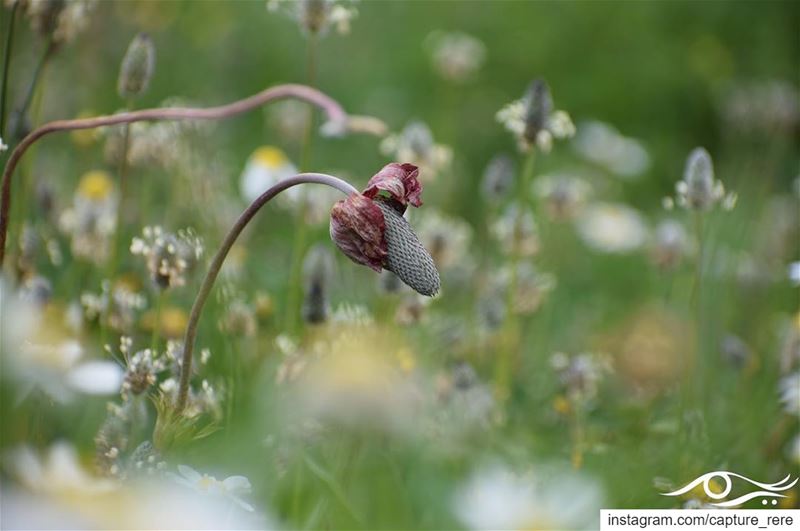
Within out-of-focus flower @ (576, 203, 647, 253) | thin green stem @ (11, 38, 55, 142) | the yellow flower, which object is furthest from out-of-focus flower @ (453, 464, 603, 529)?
out-of-focus flower @ (576, 203, 647, 253)

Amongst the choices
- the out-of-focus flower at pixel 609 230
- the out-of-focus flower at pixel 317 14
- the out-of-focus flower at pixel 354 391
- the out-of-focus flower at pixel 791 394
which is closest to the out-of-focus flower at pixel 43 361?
the out-of-focus flower at pixel 354 391

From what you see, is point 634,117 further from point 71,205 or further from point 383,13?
point 71,205

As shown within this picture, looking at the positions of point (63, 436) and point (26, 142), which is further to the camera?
point (63, 436)

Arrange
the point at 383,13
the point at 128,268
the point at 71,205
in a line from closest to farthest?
the point at 128,268
the point at 71,205
the point at 383,13

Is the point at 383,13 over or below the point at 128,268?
over

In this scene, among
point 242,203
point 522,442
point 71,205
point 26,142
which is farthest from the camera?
point 242,203

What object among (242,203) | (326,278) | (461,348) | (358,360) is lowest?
(358,360)

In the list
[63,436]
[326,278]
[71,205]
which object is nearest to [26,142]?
[63,436]

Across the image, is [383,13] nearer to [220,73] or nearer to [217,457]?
[220,73]
